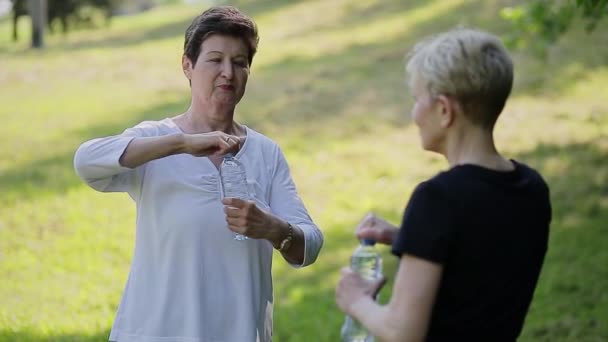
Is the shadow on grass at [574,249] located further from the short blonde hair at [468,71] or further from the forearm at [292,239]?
the short blonde hair at [468,71]

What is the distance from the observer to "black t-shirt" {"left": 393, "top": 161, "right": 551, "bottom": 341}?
2.67m

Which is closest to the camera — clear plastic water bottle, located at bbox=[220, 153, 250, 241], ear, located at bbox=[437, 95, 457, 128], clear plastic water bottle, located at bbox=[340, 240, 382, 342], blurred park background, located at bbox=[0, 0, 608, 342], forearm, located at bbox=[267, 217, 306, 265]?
ear, located at bbox=[437, 95, 457, 128]

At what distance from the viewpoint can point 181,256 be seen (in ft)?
12.0

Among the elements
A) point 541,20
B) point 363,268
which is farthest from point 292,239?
point 541,20

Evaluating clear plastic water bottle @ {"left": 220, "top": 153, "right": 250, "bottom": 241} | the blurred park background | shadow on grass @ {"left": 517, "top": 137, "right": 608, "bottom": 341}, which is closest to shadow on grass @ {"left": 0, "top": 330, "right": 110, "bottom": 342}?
the blurred park background

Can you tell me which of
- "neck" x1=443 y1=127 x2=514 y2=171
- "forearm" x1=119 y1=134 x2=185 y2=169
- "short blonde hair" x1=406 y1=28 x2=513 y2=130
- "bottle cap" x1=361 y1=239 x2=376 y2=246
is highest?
"short blonde hair" x1=406 y1=28 x2=513 y2=130

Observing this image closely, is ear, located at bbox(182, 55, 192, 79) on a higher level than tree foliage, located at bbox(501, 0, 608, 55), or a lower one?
higher

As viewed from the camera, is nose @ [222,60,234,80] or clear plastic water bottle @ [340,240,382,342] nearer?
clear plastic water bottle @ [340,240,382,342]

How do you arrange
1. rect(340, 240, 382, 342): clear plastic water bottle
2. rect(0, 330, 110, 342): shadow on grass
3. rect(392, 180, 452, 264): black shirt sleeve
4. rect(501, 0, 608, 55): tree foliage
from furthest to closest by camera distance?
1. rect(501, 0, 608, 55): tree foliage
2. rect(0, 330, 110, 342): shadow on grass
3. rect(340, 240, 382, 342): clear plastic water bottle
4. rect(392, 180, 452, 264): black shirt sleeve

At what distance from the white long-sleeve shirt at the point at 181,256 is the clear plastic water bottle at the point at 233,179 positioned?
0.03 metres

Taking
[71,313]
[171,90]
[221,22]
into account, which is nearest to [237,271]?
[221,22]

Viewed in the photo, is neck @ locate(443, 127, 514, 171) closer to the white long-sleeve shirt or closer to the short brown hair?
the white long-sleeve shirt

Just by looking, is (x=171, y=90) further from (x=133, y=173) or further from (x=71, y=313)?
(x=133, y=173)

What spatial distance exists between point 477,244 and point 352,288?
39 centimetres
